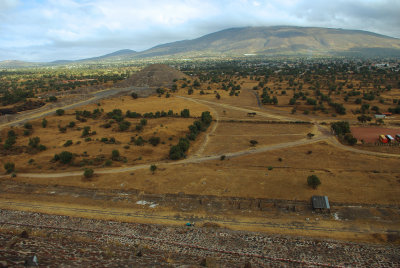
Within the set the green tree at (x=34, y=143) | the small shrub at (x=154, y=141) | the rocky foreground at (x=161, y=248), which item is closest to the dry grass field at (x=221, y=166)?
the small shrub at (x=154, y=141)

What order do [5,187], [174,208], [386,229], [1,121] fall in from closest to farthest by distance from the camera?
[386,229]
[174,208]
[5,187]
[1,121]

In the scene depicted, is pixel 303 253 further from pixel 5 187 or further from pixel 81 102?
pixel 81 102

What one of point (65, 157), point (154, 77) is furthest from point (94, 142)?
point (154, 77)

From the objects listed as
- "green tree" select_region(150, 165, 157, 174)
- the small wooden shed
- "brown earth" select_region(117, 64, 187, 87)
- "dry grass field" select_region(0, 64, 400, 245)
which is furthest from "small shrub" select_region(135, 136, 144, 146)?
"brown earth" select_region(117, 64, 187, 87)

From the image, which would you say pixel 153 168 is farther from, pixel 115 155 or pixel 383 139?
pixel 383 139

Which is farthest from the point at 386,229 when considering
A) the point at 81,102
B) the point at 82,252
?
the point at 81,102
